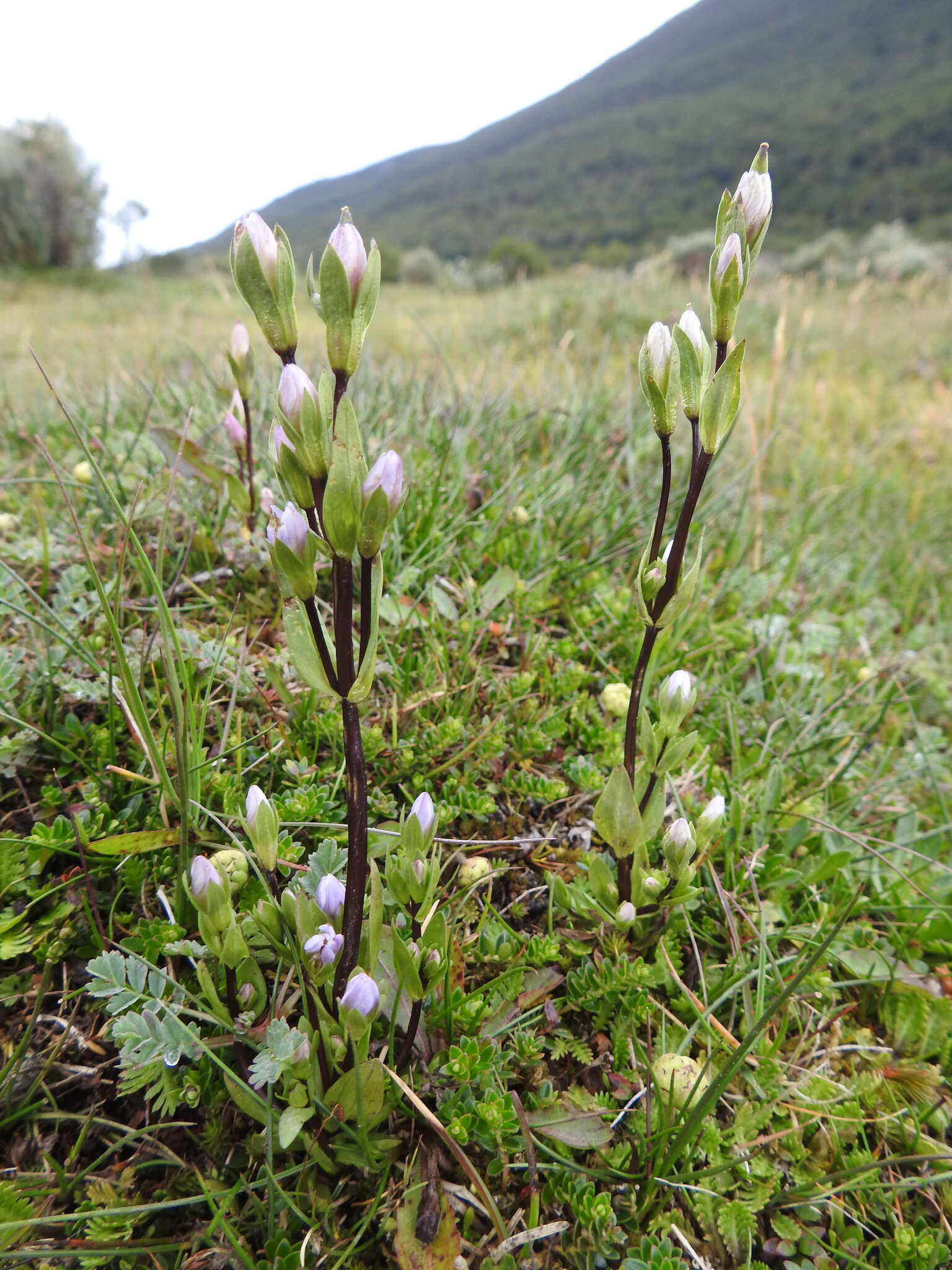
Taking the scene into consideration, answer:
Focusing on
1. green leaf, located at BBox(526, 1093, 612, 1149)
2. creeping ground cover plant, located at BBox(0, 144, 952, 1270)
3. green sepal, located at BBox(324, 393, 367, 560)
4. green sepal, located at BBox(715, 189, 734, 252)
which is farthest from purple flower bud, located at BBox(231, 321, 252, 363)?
green leaf, located at BBox(526, 1093, 612, 1149)

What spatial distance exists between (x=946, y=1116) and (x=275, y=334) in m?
1.82

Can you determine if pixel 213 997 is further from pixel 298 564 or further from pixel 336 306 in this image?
pixel 336 306

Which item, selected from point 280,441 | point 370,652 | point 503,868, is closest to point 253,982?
point 503,868

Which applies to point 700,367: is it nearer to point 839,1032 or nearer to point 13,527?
point 839,1032

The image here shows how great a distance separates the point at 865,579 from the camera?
10.7 feet

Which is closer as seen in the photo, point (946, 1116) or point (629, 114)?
point (946, 1116)

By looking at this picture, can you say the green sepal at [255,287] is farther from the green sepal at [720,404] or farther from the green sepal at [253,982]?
the green sepal at [253,982]

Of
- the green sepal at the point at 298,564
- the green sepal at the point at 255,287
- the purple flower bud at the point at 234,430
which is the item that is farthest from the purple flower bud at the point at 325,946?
the purple flower bud at the point at 234,430

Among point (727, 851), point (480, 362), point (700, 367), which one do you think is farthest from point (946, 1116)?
point (480, 362)

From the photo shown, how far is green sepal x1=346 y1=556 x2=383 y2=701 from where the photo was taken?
0.92 meters

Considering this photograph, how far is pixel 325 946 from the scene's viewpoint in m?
0.99

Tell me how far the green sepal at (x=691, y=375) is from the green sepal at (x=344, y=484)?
52cm

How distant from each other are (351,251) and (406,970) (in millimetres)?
1010

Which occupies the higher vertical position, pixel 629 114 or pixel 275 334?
pixel 629 114
